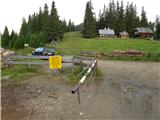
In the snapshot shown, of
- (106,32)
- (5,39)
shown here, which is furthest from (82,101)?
(106,32)

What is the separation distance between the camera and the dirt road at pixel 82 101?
31.5ft

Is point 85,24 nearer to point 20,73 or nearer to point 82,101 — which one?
point 20,73

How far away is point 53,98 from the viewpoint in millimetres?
11797

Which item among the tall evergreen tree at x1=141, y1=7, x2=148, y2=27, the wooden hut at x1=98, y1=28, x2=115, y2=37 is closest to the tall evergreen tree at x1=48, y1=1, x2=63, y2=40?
the wooden hut at x1=98, y1=28, x2=115, y2=37

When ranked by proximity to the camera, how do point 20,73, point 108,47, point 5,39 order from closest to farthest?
1. point 20,73
2. point 108,47
3. point 5,39

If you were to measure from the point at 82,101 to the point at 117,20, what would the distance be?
8379 cm

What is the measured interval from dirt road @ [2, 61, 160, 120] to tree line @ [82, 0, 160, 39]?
224 ft

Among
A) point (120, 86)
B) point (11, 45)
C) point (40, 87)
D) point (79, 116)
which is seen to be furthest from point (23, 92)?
point (11, 45)

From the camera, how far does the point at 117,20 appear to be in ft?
306

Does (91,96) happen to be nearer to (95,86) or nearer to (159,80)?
(95,86)

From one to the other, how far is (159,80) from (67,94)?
7.18 meters

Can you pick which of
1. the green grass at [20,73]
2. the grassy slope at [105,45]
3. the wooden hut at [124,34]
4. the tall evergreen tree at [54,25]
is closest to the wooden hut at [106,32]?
the wooden hut at [124,34]

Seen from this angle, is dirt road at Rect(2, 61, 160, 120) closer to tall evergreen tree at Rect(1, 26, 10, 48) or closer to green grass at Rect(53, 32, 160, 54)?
green grass at Rect(53, 32, 160, 54)

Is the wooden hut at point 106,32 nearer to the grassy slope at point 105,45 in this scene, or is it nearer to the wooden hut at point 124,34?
the wooden hut at point 124,34
